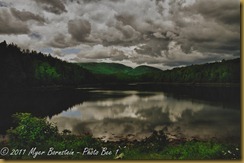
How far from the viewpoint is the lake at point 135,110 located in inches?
448

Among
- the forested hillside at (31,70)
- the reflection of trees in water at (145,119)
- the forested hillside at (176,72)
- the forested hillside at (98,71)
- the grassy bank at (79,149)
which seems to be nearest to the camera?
the grassy bank at (79,149)

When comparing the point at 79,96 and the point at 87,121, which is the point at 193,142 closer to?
the point at 87,121

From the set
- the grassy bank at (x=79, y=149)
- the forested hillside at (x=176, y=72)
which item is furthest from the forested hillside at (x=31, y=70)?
the grassy bank at (x=79, y=149)

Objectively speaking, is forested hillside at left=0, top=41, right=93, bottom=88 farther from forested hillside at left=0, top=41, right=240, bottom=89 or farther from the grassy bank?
the grassy bank

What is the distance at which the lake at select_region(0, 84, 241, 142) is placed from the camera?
1138 centimetres

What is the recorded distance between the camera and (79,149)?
10016 mm

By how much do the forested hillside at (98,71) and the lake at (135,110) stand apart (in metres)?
0.51

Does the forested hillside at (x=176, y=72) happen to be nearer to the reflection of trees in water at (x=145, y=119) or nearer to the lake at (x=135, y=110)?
the lake at (x=135, y=110)

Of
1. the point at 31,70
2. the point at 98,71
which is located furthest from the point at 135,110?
the point at 31,70

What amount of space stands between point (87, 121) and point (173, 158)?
14.1ft

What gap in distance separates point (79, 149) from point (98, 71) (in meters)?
4.81

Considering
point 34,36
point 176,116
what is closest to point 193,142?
point 176,116

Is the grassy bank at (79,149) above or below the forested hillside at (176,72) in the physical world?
below

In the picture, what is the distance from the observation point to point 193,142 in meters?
10.7
